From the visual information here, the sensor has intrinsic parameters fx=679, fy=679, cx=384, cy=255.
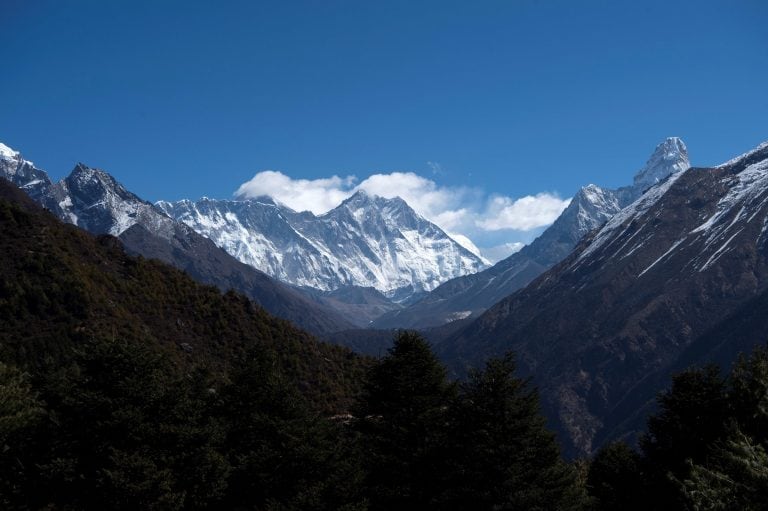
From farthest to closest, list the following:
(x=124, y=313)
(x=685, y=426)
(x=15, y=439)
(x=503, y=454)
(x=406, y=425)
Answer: (x=124, y=313), (x=406, y=425), (x=685, y=426), (x=503, y=454), (x=15, y=439)

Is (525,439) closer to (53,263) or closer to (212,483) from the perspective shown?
(212,483)

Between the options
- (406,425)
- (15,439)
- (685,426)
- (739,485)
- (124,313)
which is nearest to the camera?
(739,485)

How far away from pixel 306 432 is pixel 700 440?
76.4 ft

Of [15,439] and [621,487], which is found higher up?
[15,439]

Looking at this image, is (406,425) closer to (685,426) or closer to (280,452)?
(280,452)

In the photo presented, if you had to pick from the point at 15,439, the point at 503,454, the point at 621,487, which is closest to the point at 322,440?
the point at 503,454

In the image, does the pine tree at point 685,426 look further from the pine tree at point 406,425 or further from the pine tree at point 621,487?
the pine tree at point 406,425

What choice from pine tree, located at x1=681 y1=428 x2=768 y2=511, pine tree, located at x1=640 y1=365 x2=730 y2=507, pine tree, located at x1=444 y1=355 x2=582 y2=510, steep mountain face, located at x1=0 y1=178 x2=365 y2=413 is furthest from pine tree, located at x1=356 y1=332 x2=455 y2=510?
steep mountain face, located at x1=0 y1=178 x2=365 y2=413

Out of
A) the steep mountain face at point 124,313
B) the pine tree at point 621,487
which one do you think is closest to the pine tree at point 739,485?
the pine tree at point 621,487

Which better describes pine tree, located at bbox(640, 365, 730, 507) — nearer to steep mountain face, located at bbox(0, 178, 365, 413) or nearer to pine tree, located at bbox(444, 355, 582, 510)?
pine tree, located at bbox(444, 355, 582, 510)

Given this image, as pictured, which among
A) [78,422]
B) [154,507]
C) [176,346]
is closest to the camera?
[154,507]

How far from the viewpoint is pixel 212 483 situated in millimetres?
39438

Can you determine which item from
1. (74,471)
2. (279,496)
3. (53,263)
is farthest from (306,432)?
(53,263)

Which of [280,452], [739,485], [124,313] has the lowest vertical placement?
[739,485]
